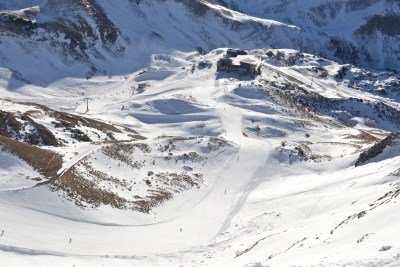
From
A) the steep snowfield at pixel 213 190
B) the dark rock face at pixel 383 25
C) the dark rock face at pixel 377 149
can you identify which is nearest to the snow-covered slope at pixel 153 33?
the dark rock face at pixel 383 25

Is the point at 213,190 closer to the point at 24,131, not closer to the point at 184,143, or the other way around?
the point at 184,143

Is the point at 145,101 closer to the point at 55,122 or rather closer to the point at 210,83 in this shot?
the point at 210,83

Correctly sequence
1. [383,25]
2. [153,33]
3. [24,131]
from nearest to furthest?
[24,131]
[153,33]
[383,25]

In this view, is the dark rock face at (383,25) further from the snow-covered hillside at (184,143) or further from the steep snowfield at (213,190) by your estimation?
the steep snowfield at (213,190)

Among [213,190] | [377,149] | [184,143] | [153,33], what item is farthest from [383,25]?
[213,190]

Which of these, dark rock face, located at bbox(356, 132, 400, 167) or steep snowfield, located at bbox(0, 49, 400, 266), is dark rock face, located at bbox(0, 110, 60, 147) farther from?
dark rock face, located at bbox(356, 132, 400, 167)

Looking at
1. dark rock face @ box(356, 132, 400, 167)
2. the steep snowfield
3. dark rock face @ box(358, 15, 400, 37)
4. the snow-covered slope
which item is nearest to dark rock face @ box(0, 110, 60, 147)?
the steep snowfield
